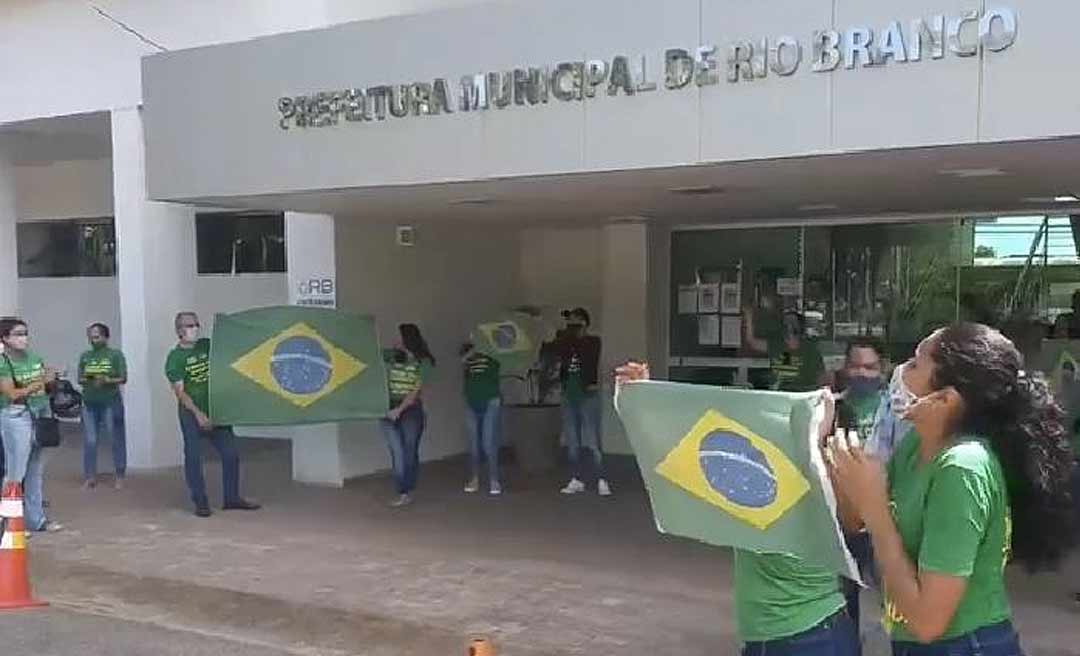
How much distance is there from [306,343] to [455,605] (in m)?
3.80

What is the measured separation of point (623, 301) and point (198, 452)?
208 inches

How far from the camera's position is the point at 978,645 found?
2.69m

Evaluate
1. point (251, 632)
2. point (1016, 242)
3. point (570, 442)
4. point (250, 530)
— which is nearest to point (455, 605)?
point (251, 632)

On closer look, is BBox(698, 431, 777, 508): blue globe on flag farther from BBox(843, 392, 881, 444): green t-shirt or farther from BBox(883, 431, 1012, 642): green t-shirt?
BBox(843, 392, 881, 444): green t-shirt

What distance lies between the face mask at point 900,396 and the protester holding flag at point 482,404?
8.68 metres

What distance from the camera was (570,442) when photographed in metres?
11.8

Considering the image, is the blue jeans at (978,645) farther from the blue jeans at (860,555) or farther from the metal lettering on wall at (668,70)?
→ the metal lettering on wall at (668,70)

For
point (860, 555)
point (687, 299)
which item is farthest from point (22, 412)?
point (860, 555)

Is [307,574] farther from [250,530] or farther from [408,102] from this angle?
[408,102]

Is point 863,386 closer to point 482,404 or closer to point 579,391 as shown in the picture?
point 579,391

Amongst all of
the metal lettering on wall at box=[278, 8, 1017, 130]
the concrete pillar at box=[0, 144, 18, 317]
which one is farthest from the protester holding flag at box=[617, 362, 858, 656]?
the concrete pillar at box=[0, 144, 18, 317]

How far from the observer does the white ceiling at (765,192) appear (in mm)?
7062

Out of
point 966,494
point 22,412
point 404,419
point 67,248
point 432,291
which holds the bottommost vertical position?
point 404,419

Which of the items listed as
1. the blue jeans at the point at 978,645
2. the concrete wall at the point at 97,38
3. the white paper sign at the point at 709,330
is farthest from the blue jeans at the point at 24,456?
the blue jeans at the point at 978,645
